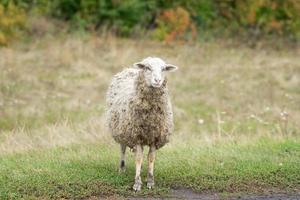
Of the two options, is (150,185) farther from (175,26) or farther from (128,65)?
(175,26)

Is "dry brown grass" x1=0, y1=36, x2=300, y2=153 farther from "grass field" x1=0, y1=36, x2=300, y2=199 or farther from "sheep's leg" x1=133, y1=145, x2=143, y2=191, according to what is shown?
"sheep's leg" x1=133, y1=145, x2=143, y2=191

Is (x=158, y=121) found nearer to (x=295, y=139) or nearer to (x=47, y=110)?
(x=295, y=139)

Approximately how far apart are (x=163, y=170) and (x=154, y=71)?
6.27 feet

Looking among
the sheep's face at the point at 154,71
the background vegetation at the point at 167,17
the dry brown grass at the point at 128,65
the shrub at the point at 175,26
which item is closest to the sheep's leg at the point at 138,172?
the sheep's face at the point at 154,71

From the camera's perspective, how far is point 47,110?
16.2 meters

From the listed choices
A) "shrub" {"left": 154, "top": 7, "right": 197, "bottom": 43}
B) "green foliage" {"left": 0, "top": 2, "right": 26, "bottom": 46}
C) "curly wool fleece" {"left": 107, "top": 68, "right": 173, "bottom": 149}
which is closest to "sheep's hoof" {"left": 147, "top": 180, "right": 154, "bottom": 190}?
"curly wool fleece" {"left": 107, "top": 68, "right": 173, "bottom": 149}

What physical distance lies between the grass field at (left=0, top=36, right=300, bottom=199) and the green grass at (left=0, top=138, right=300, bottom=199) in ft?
0.05

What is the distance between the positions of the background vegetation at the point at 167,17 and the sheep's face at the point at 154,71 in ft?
48.3

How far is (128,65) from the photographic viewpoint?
2055cm

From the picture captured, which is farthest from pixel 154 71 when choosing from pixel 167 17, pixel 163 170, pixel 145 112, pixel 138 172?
pixel 167 17

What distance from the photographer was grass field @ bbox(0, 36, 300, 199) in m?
9.55

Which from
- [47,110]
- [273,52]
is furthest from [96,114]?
[273,52]

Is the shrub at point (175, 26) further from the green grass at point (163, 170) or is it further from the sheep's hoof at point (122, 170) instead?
the sheep's hoof at point (122, 170)

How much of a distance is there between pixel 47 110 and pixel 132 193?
7.49 metres
